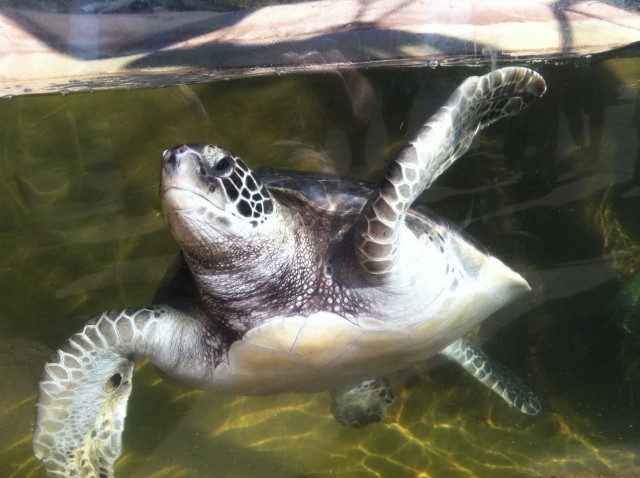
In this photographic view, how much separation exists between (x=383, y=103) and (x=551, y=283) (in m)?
1.73

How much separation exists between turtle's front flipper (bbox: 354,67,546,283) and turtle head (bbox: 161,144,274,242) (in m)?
0.39

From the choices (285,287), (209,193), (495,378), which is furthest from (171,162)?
(495,378)

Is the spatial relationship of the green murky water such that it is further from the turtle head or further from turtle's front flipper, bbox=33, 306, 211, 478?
the turtle head

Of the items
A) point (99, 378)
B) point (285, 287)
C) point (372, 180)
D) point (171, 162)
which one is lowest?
point (99, 378)

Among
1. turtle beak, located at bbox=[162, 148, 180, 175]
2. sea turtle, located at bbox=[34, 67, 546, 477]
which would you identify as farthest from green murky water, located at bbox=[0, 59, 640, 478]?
turtle beak, located at bbox=[162, 148, 180, 175]

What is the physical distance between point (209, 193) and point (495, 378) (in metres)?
2.15

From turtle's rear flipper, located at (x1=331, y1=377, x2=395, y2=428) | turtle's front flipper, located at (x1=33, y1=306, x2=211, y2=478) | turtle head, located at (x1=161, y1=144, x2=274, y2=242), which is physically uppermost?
turtle head, located at (x1=161, y1=144, x2=274, y2=242)

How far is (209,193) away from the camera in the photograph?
1.54 metres

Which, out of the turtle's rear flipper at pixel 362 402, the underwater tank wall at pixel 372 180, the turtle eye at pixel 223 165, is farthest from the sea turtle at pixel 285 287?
the underwater tank wall at pixel 372 180

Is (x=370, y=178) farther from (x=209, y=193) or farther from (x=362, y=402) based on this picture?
(x=209, y=193)

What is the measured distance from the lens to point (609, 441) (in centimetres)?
305

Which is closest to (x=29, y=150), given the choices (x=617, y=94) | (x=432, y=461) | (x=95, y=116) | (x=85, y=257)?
(x=95, y=116)

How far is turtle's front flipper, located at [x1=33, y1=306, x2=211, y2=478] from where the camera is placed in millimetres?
1857

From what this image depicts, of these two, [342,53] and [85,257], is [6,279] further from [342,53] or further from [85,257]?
[342,53]
